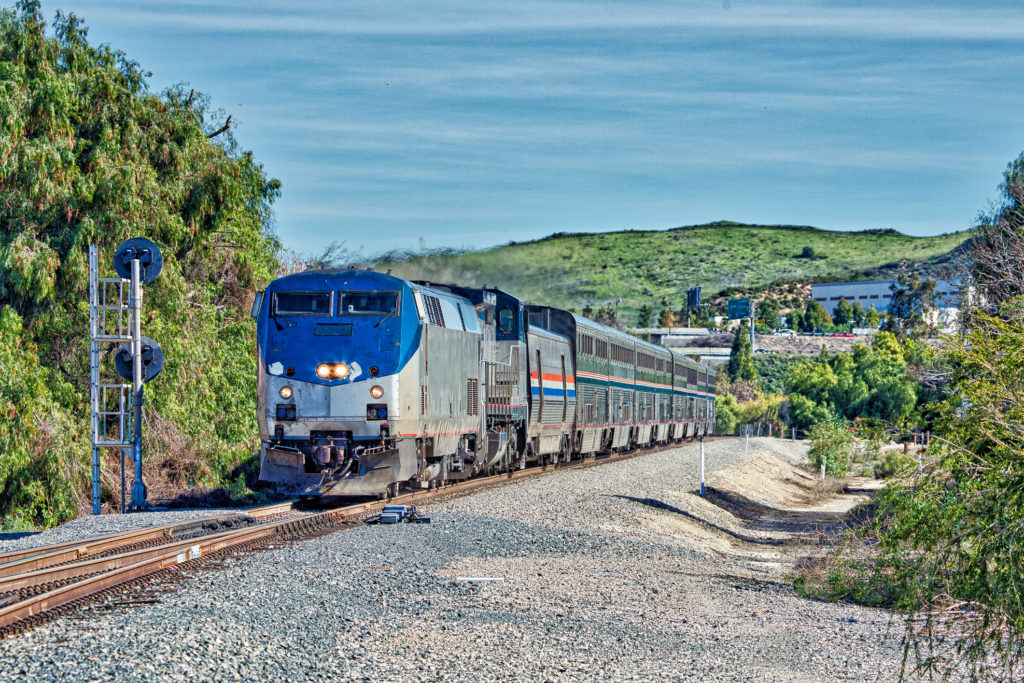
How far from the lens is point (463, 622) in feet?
32.0

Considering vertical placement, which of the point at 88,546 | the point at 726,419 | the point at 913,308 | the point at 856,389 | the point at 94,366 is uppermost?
the point at 913,308

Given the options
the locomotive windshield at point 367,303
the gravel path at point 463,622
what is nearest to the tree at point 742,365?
the locomotive windshield at point 367,303

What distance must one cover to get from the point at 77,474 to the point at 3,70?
8.28m

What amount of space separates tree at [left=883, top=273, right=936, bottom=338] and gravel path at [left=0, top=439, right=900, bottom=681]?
53.0 feet

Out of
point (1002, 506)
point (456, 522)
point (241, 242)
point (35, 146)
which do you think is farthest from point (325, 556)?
point (241, 242)

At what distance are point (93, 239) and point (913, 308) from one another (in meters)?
70.0

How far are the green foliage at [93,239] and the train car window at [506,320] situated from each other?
7607 mm

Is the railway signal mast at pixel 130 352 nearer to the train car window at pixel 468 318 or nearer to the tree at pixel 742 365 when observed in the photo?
the train car window at pixel 468 318

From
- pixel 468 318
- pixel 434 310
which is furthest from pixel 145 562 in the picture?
pixel 468 318

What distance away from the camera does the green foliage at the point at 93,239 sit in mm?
22359

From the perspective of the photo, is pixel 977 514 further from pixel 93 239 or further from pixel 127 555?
pixel 93 239

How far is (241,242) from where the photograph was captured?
32062 mm

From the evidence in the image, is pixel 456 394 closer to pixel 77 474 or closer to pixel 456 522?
pixel 456 522

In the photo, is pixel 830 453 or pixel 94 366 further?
pixel 830 453
